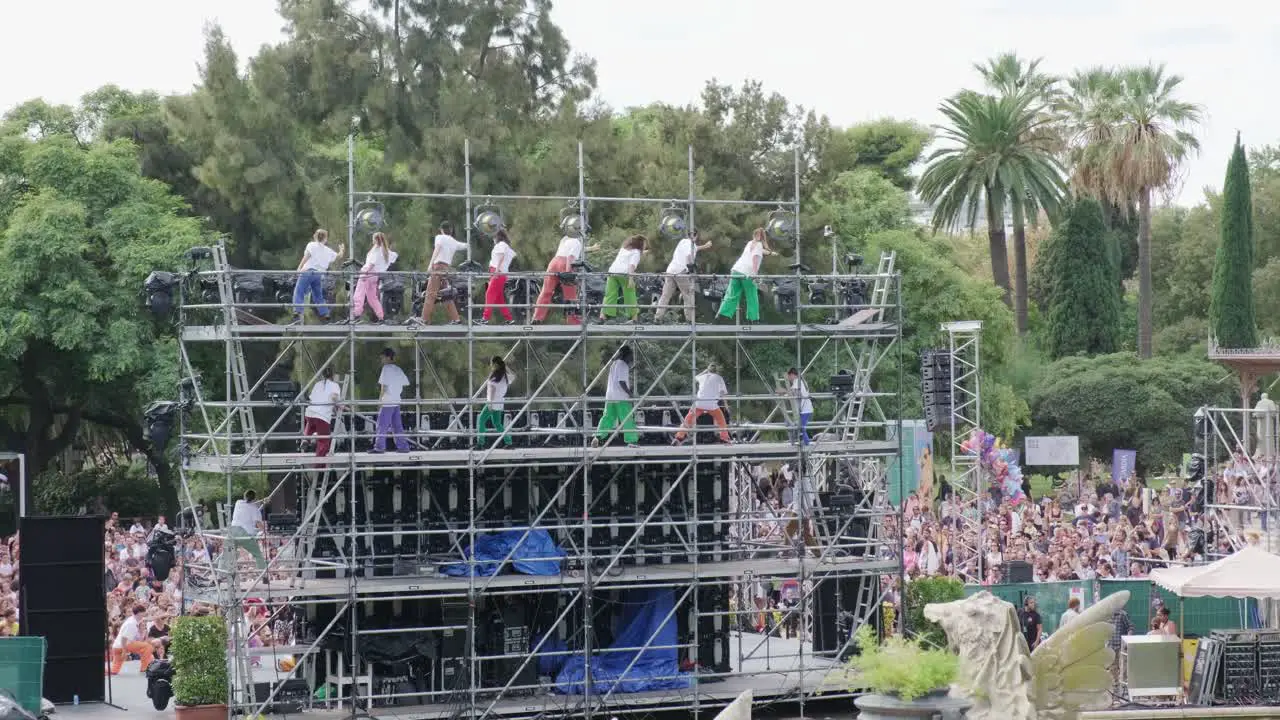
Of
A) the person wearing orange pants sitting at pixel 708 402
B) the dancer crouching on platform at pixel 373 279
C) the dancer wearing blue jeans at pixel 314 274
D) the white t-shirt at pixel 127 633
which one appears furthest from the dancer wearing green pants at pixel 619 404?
the white t-shirt at pixel 127 633

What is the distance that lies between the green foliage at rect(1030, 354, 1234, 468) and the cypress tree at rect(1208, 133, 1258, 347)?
1.34 meters

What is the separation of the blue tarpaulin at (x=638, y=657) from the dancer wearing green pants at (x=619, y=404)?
2116 mm

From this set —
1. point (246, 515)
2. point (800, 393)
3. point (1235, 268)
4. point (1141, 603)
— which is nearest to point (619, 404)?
point (800, 393)

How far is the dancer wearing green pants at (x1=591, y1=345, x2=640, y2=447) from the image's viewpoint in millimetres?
23781

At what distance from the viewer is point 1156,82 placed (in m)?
65.2

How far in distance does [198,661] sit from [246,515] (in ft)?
6.14

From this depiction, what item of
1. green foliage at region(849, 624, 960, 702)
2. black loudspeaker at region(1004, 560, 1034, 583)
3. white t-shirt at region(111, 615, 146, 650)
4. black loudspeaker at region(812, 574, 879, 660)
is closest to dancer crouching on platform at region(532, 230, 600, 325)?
black loudspeaker at region(812, 574, 879, 660)

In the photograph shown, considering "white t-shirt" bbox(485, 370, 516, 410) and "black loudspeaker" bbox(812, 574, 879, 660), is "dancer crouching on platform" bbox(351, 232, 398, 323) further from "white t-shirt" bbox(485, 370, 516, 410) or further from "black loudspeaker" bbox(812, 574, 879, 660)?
"black loudspeaker" bbox(812, 574, 879, 660)

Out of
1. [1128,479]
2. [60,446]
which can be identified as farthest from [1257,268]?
[60,446]

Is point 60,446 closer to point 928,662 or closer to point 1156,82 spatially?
point 928,662

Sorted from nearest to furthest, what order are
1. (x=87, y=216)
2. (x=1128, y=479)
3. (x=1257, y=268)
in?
1. (x=87, y=216)
2. (x=1128, y=479)
3. (x=1257, y=268)

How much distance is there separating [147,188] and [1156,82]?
37.2 metres

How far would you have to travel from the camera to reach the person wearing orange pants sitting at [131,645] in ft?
88.1

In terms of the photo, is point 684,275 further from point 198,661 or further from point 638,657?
point 198,661
